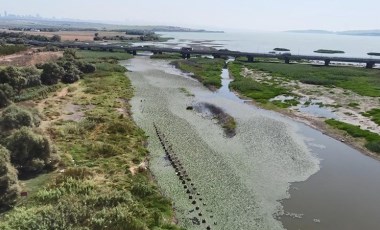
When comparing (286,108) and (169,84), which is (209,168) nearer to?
(286,108)

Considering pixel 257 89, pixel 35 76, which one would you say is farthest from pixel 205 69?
pixel 35 76

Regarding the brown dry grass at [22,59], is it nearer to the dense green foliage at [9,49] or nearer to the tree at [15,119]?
the dense green foliage at [9,49]

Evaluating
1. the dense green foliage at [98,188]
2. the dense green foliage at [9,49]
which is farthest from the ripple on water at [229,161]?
the dense green foliage at [9,49]

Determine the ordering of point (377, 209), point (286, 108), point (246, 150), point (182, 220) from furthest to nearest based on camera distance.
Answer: point (286, 108)
point (246, 150)
point (377, 209)
point (182, 220)

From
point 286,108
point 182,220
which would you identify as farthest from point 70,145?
point 286,108

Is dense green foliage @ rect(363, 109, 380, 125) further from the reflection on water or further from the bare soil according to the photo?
the reflection on water

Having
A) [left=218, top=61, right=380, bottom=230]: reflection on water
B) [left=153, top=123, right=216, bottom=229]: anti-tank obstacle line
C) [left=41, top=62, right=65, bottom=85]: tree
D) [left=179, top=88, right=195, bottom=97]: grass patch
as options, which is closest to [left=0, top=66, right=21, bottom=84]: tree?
[left=41, top=62, right=65, bottom=85]: tree
